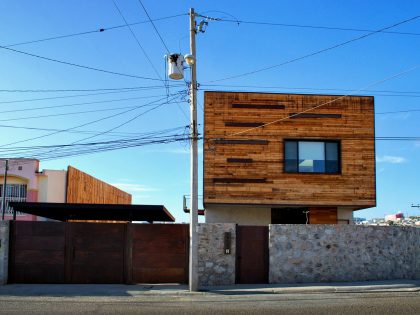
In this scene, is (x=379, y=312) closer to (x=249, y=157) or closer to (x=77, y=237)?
(x=77, y=237)

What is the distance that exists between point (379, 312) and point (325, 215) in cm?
1332

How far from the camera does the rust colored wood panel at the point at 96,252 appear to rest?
58.3ft

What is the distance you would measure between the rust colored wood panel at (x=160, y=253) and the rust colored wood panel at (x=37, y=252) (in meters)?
2.68

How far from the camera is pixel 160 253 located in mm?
17922

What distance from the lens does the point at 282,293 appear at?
1584cm

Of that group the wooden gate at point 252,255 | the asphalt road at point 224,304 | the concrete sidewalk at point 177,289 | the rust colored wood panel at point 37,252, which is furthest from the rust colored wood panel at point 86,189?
the asphalt road at point 224,304

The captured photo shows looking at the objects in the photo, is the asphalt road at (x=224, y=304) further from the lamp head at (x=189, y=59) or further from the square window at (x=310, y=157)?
the square window at (x=310, y=157)

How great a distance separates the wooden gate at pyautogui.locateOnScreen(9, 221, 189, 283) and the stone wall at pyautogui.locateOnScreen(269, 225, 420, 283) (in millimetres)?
3525

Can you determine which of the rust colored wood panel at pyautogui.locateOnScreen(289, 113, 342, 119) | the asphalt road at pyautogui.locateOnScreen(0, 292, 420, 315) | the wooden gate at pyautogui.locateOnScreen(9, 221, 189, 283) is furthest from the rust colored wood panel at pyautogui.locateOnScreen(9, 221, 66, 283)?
the rust colored wood panel at pyautogui.locateOnScreen(289, 113, 342, 119)

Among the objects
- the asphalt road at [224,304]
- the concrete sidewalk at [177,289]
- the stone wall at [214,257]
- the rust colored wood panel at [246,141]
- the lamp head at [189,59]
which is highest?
the lamp head at [189,59]

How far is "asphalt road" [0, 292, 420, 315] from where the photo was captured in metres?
11.8

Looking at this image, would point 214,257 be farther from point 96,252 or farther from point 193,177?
point 96,252

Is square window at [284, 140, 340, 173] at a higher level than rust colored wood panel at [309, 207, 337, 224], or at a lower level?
higher

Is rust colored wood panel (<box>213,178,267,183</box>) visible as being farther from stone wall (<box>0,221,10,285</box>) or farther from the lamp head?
stone wall (<box>0,221,10,285</box>)
